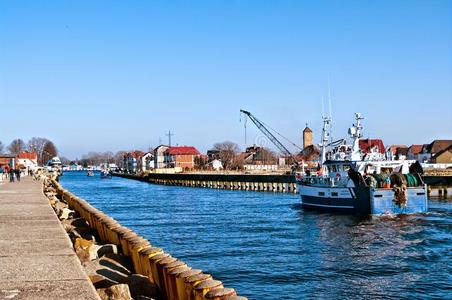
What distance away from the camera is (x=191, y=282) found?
28.4 ft

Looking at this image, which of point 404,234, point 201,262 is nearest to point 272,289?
point 201,262

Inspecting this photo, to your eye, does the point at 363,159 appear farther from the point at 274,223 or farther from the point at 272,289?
the point at 272,289

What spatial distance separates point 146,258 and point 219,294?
13.7 feet

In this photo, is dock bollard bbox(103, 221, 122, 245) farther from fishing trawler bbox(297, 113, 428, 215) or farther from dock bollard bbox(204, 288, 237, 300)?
fishing trawler bbox(297, 113, 428, 215)

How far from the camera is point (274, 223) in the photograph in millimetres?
35062

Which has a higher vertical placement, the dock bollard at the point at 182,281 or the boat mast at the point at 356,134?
the boat mast at the point at 356,134

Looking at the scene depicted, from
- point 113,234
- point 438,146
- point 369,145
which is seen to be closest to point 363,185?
point 369,145

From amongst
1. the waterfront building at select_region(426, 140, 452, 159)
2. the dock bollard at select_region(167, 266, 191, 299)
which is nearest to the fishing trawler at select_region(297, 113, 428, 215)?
the dock bollard at select_region(167, 266, 191, 299)

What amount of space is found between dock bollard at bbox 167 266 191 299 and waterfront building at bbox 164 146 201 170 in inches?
6817

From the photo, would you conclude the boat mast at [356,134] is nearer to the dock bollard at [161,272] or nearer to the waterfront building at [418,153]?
the dock bollard at [161,272]

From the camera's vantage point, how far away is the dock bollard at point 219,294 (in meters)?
7.72

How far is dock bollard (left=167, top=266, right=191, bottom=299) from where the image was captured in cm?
953

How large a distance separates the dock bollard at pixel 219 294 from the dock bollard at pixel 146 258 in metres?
3.44

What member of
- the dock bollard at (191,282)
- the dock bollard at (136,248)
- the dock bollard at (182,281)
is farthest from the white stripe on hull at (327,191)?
the dock bollard at (191,282)
